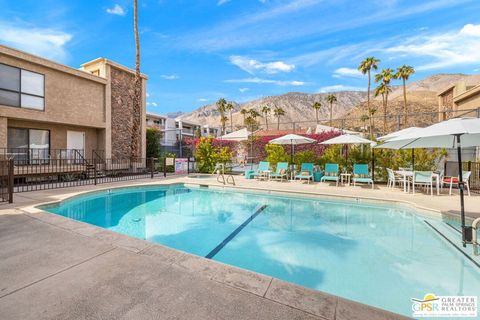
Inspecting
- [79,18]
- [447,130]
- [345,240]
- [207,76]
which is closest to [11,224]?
[345,240]

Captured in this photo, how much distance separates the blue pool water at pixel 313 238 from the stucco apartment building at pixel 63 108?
21.2 feet

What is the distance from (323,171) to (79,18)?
15.9 meters

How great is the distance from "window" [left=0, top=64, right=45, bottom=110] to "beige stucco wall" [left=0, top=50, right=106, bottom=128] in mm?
210

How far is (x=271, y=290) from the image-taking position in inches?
88.3

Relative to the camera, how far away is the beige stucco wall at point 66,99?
10.5 m

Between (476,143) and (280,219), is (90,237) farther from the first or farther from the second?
(476,143)

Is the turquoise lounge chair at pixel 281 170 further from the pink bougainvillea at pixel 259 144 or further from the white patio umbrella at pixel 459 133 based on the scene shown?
the pink bougainvillea at pixel 259 144

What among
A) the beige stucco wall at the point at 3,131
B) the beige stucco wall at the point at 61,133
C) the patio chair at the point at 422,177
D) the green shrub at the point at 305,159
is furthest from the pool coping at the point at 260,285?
the beige stucco wall at the point at 61,133

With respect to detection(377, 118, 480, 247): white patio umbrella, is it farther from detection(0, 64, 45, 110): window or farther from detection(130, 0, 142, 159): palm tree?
detection(0, 64, 45, 110): window

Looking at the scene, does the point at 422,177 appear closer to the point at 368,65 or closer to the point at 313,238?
the point at 313,238

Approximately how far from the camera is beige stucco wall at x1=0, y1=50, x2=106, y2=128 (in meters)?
10.5

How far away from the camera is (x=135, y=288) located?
227 centimetres

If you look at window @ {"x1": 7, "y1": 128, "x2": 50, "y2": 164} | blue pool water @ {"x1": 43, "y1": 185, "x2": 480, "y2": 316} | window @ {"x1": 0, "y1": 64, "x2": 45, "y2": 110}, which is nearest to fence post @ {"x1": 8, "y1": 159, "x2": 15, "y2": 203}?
blue pool water @ {"x1": 43, "y1": 185, "x2": 480, "y2": 316}

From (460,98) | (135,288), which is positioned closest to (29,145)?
(135,288)
